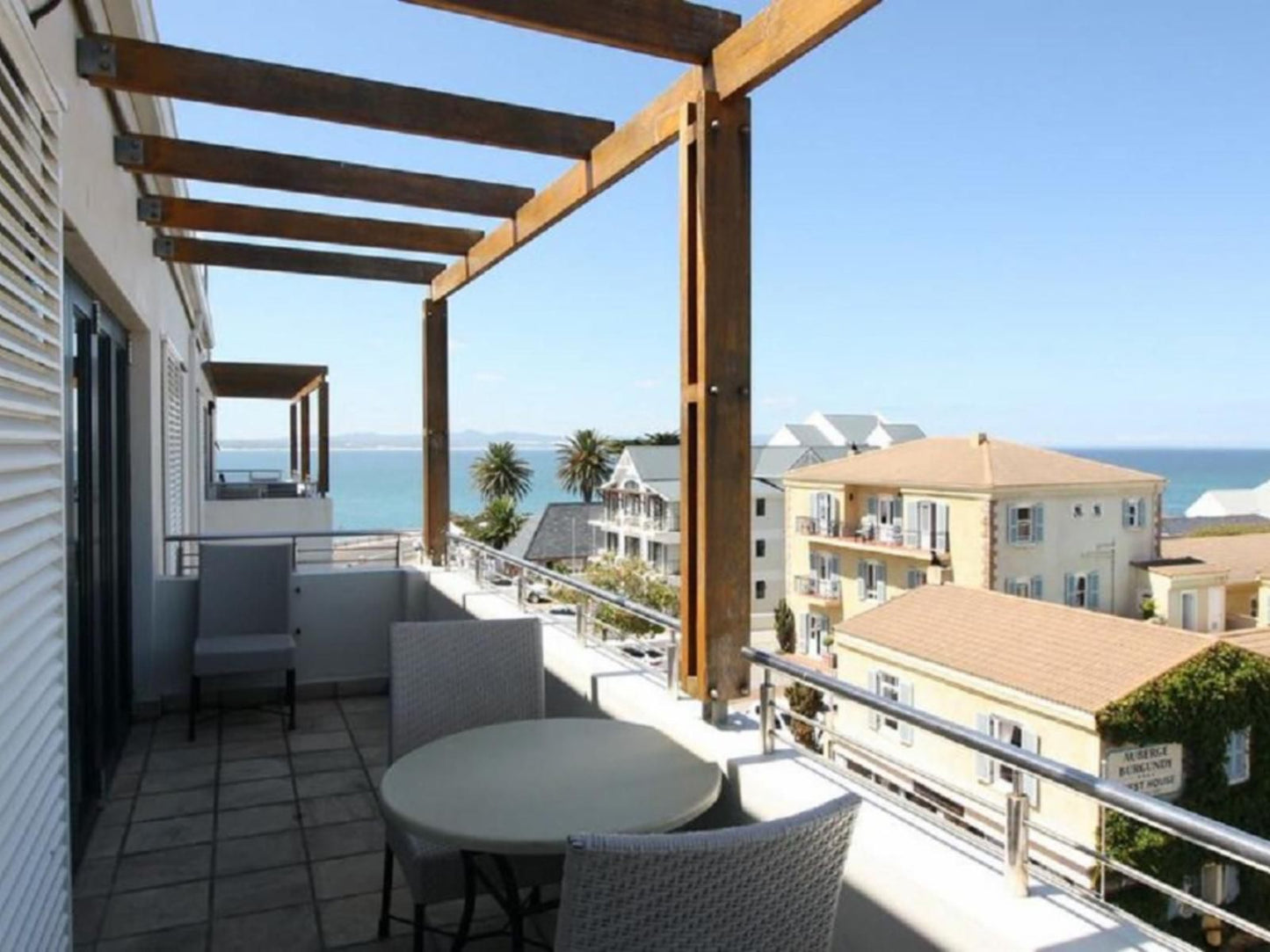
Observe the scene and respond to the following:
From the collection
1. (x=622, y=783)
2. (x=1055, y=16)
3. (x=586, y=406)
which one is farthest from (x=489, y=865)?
(x=586, y=406)

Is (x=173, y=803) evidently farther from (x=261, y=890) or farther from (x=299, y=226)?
(x=299, y=226)

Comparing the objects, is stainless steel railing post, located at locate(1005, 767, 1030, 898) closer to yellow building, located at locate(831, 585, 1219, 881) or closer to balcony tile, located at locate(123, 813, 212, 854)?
balcony tile, located at locate(123, 813, 212, 854)

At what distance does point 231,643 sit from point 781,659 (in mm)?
3604

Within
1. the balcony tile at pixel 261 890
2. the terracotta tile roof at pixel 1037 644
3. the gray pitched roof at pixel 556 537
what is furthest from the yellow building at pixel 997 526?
the balcony tile at pixel 261 890

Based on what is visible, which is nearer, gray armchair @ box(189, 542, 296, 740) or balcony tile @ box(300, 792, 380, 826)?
balcony tile @ box(300, 792, 380, 826)

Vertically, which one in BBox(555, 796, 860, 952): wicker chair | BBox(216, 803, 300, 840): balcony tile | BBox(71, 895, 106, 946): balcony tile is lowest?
BBox(216, 803, 300, 840): balcony tile

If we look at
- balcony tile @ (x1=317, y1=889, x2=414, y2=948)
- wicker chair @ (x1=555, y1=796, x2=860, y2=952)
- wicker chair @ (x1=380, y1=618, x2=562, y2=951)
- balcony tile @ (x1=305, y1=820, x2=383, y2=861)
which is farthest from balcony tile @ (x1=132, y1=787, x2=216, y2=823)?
wicker chair @ (x1=555, y1=796, x2=860, y2=952)

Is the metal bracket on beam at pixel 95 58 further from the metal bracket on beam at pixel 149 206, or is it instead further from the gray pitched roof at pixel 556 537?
the gray pitched roof at pixel 556 537

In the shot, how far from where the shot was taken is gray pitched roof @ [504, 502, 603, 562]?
30641 millimetres

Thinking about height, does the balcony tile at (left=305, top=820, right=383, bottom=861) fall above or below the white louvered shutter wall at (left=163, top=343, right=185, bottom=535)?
below

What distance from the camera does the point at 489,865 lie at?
230cm

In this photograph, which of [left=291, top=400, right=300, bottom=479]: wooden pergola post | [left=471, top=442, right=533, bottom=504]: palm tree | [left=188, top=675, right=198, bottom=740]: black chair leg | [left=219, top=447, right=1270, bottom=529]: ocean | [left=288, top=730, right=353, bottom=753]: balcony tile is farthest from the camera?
[left=219, top=447, right=1270, bottom=529]: ocean

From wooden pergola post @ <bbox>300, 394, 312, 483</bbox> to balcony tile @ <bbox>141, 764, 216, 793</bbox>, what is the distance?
1263cm

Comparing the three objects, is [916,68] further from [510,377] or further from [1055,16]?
[510,377]
